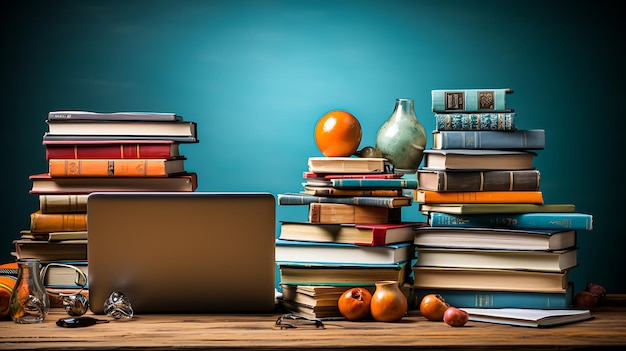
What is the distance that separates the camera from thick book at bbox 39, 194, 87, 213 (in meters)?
2.03

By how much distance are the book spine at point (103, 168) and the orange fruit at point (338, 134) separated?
0.43 meters

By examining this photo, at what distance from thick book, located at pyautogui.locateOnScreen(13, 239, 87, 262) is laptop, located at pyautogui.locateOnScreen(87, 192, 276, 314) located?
6.8 inches

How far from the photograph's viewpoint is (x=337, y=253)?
195 centimetres

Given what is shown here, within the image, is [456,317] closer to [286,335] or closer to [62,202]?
[286,335]

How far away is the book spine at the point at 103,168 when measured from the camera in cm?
203

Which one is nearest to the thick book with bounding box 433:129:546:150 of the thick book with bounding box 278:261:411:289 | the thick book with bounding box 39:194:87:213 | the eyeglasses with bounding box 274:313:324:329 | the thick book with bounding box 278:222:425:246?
the thick book with bounding box 278:222:425:246

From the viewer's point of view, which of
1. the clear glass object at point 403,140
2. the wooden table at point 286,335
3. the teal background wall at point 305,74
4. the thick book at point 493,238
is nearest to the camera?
the wooden table at point 286,335

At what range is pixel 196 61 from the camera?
8.68 ft

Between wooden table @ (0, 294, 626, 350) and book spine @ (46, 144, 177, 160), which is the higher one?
book spine @ (46, 144, 177, 160)

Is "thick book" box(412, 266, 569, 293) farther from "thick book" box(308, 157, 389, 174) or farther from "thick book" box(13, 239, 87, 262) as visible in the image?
"thick book" box(13, 239, 87, 262)

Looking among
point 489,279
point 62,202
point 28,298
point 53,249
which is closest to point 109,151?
point 62,202

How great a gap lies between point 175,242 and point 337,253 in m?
0.40

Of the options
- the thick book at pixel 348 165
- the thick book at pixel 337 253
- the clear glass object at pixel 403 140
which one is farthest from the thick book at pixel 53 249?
the clear glass object at pixel 403 140

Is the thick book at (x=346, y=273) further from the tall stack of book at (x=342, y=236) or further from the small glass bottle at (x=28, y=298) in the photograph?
the small glass bottle at (x=28, y=298)
